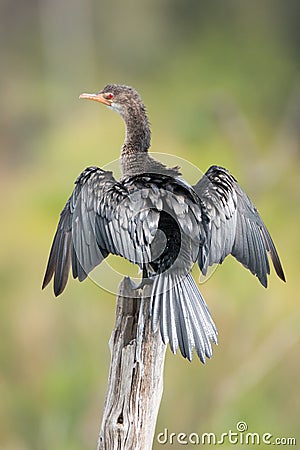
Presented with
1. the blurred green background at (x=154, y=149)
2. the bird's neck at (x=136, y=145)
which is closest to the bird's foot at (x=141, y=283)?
the bird's neck at (x=136, y=145)

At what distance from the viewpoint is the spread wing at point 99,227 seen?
7.16 feet

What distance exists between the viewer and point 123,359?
205cm

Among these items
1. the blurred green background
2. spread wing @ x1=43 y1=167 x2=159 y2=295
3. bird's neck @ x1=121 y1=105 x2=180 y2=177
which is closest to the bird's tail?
spread wing @ x1=43 y1=167 x2=159 y2=295

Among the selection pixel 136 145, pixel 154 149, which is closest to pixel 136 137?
pixel 136 145

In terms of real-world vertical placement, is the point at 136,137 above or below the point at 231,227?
above

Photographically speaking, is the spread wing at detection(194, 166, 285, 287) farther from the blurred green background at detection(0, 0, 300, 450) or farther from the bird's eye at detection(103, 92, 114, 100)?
the blurred green background at detection(0, 0, 300, 450)

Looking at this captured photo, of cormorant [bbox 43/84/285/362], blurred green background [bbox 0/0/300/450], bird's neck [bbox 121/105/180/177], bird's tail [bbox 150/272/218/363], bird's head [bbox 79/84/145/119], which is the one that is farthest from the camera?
blurred green background [bbox 0/0/300/450]

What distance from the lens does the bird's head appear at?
260cm

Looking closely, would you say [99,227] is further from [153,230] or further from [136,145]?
[136,145]

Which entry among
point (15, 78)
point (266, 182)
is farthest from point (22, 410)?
point (15, 78)

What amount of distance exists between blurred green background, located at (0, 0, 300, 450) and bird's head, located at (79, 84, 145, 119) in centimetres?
196

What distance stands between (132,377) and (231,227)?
1.61 feet

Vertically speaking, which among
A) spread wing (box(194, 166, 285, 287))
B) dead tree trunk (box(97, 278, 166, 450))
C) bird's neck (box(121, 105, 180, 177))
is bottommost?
dead tree trunk (box(97, 278, 166, 450))

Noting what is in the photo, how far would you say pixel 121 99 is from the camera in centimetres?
263
